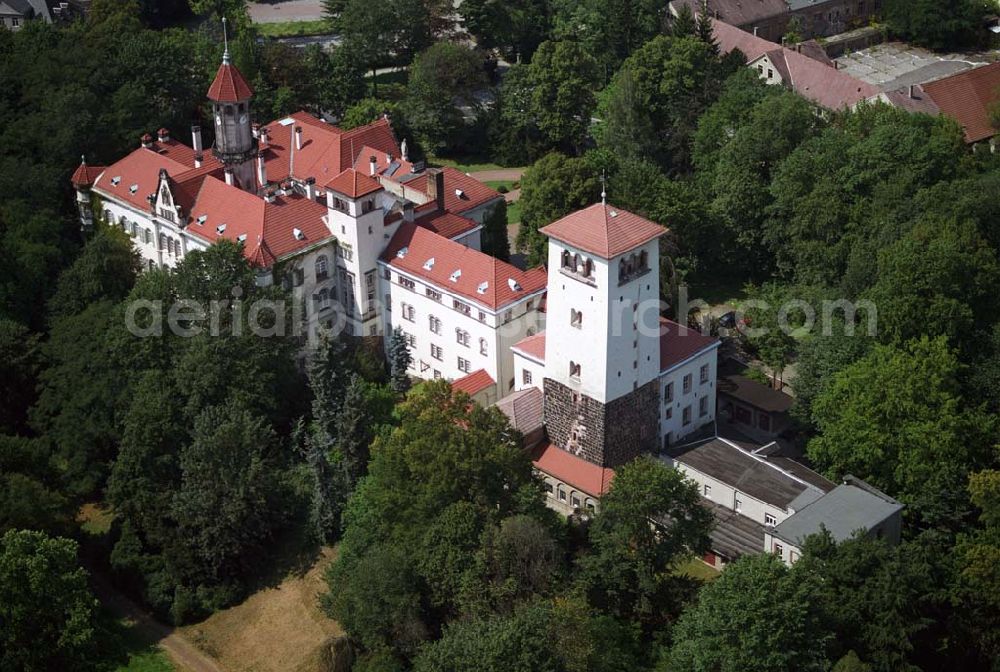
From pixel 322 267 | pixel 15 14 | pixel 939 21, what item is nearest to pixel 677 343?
pixel 322 267

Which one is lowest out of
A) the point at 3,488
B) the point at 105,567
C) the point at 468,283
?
the point at 105,567

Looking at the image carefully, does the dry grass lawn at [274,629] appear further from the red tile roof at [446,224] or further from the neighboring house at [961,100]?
the neighboring house at [961,100]

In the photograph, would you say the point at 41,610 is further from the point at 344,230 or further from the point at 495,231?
the point at 495,231

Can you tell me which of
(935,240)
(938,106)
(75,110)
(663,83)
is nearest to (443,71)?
(663,83)

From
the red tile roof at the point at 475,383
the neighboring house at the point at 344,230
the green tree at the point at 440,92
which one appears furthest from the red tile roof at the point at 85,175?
the red tile roof at the point at 475,383

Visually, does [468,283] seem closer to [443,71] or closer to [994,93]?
[443,71]
